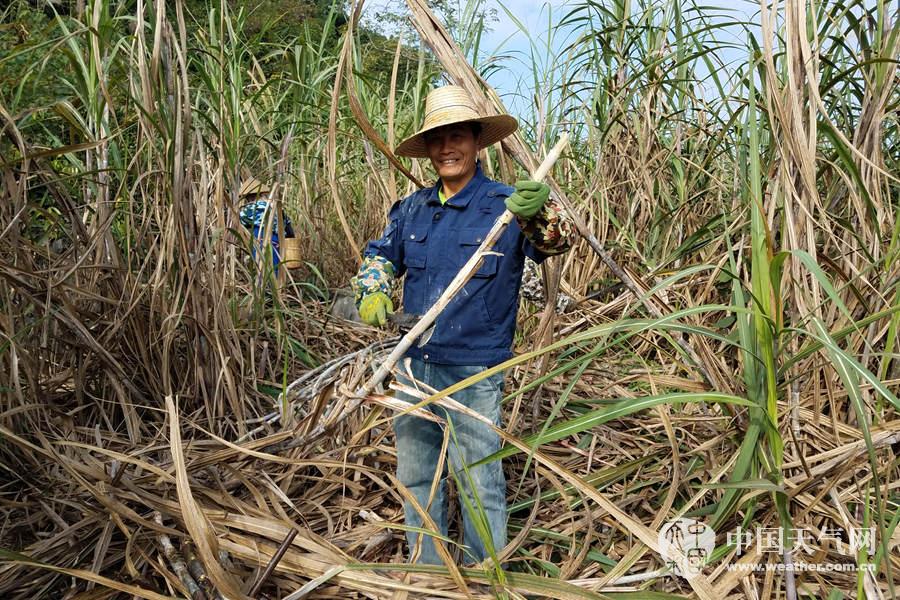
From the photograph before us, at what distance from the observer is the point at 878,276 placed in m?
1.47

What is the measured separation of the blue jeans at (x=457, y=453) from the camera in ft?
5.00

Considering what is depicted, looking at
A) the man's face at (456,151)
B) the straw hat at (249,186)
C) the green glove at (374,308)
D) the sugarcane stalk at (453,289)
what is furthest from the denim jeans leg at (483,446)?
the straw hat at (249,186)

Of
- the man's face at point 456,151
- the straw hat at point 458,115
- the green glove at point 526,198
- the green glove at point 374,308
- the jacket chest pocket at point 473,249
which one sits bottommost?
the green glove at point 374,308

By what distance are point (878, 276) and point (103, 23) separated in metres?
1.90

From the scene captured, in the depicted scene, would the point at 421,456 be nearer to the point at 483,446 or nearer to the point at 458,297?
the point at 483,446

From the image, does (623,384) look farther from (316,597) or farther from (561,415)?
(316,597)

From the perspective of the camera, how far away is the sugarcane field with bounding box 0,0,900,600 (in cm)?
121

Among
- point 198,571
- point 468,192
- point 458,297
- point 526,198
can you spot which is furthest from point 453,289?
point 198,571

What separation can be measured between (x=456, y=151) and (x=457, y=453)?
73cm

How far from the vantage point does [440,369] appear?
1579mm

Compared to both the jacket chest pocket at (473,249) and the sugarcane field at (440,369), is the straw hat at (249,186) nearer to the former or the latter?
the sugarcane field at (440,369)

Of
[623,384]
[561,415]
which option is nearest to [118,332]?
[561,415]

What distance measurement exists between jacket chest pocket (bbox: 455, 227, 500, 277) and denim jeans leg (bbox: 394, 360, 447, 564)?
0.87ft

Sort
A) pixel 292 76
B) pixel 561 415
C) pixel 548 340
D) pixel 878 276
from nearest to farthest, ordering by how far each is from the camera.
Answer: pixel 878 276 < pixel 548 340 < pixel 561 415 < pixel 292 76
